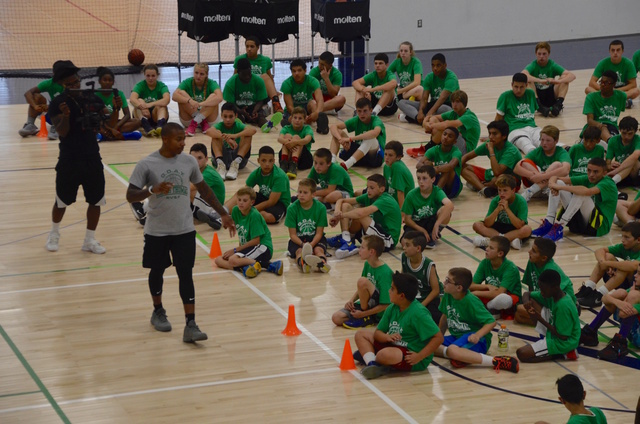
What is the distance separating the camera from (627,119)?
1370 cm

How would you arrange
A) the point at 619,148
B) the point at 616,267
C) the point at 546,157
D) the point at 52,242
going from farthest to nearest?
the point at 619,148, the point at 546,157, the point at 52,242, the point at 616,267

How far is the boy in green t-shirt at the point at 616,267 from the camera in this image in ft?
33.2

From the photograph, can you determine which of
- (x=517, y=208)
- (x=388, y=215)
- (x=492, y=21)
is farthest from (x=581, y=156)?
(x=492, y=21)

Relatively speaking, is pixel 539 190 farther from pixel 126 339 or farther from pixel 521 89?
pixel 126 339

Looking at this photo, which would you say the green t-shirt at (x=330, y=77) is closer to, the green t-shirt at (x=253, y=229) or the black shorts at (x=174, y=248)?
the green t-shirt at (x=253, y=229)

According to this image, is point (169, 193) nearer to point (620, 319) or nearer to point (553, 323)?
point (553, 323)

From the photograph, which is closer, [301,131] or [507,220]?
[507,220]

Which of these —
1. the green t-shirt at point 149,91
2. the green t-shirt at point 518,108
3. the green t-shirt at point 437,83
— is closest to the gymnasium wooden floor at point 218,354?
the green t-shirt at point 518,108

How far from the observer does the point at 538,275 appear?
9.99 metres

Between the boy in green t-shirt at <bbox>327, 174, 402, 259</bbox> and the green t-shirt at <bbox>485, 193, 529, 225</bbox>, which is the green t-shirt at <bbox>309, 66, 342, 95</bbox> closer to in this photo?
the boy in green t-shirt at <bbox>327, 174, 402, 259</bbox>

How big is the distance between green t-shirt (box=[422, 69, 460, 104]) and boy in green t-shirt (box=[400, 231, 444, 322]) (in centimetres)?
781

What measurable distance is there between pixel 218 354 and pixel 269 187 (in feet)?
13.1

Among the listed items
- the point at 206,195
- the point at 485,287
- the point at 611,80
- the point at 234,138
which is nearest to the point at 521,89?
the point at 611,80

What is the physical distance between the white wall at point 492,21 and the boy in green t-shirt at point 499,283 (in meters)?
15.3
